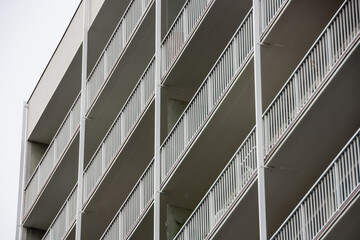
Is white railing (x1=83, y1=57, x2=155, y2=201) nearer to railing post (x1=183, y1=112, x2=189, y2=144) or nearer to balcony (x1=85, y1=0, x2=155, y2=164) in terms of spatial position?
balcony (x1=85, y1=0, x2=155, y2=164)

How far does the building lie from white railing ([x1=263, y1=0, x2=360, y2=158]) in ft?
0.19

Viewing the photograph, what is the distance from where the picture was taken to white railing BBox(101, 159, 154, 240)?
112 feet

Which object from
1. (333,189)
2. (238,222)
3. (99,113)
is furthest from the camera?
(99,113)

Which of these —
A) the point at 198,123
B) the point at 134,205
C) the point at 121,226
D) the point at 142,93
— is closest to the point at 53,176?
the point at 121,226

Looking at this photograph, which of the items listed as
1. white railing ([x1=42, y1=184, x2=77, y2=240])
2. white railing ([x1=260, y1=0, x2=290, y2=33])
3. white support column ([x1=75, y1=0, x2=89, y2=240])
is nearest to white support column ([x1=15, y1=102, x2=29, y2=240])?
white railing ([x1=42, y1=184, x2=77, y2=240])

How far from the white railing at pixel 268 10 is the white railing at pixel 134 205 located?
6480 mm

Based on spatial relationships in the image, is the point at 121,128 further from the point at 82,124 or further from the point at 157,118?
the point at 157,118

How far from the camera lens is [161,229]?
3334 centimetres

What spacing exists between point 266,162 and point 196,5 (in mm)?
7673

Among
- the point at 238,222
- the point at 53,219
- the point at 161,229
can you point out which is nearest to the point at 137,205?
the point at 161,229

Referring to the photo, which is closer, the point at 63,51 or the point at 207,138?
the point at 207,138

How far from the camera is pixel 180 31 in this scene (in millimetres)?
34188

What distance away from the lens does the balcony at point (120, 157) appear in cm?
3512

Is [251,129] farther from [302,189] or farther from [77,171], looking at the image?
[77,171]
